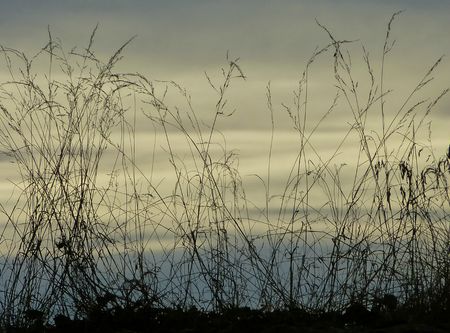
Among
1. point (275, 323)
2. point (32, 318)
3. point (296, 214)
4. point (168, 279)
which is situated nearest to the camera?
point (275, 323)

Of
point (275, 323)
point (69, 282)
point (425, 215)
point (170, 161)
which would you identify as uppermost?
point (170, 161)

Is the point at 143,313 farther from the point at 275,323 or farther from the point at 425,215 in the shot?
the point at 425,215

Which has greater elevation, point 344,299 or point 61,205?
point 61,205

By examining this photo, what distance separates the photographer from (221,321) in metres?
4.00

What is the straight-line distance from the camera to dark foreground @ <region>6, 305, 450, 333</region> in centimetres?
390

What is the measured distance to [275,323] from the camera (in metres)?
4.02

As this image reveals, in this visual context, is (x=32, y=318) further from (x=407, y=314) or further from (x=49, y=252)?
(x=407, y=314)

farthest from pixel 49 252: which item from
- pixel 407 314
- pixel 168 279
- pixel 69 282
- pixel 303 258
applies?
pixel 407 314

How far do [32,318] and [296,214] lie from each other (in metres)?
1.68

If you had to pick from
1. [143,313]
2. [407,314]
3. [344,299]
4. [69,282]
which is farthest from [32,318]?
[407,314]

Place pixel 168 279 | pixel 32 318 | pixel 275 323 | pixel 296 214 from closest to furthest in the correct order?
pixel 275 323 → pixel 32 318 → pixel 168 279 → pixel 296 214

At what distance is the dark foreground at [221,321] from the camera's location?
390 cm

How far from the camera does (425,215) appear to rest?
489 centimetres

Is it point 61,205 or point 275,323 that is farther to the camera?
point 61,205
